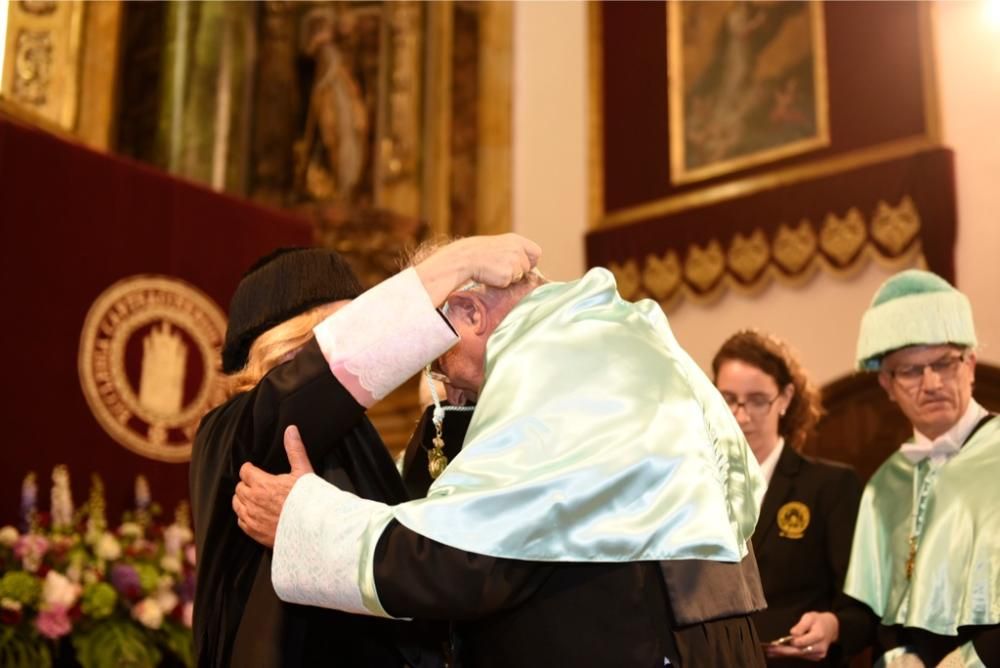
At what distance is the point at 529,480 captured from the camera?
5.74 feet

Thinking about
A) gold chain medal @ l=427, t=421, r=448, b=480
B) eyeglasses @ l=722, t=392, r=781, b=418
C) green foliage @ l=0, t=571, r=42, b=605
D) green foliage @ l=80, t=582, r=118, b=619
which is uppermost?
eyeglasses @ l=722, t=392, r=781, b=418

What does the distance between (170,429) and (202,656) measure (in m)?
2.52

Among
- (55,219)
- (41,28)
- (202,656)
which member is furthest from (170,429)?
(41,28)

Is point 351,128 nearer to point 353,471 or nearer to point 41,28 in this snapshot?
point 41,28

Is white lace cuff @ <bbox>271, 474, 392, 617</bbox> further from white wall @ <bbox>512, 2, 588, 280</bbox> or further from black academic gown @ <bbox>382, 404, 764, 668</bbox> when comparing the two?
white wall @ <bbox>512, 2, 588, 280</bbox>

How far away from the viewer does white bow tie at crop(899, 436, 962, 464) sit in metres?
3.01

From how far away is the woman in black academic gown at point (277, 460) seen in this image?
2.07 meters

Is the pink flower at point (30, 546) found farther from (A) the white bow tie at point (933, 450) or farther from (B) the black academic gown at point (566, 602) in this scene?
(A) the white bow tie at point (933, 450)

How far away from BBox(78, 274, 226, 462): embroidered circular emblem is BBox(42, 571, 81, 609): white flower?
2.63ft

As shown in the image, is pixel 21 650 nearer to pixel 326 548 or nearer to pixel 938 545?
pixel 326 548

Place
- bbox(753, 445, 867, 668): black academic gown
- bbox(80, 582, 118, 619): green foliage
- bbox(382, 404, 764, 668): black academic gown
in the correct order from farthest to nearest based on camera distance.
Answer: bbox(80, 582, 118, 619): green foliage < bbox(753, 445, 867, 668): black academic gown < bbox(382, 404, 764, 668): black academic gown

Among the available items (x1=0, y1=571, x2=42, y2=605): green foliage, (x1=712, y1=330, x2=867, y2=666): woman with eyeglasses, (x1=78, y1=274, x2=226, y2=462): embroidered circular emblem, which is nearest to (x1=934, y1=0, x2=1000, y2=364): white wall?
(x1=712, y1=330, x2=867, y2=666): woman with eyeglasses

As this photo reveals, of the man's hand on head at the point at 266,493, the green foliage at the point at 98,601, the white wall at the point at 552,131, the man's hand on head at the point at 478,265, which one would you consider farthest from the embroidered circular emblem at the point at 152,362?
the white wall at the point at 552,131

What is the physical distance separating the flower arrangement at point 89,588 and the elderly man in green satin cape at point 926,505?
7.48ft
